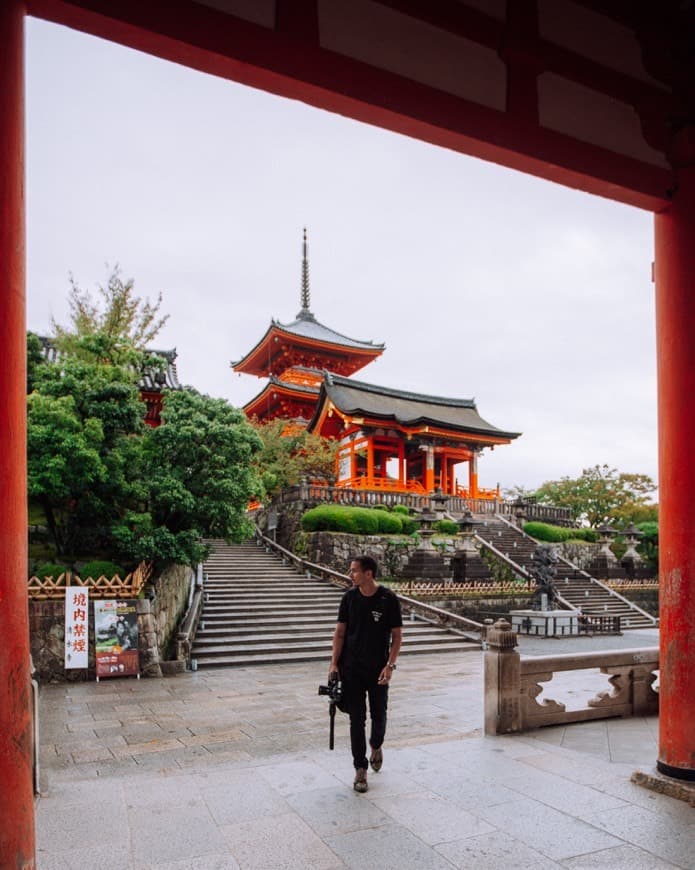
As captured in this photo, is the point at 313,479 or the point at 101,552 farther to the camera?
the point at 313,479

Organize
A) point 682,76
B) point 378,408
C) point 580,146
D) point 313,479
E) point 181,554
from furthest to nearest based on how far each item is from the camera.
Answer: point 378,408 < point 313,479 < point 181,554 < point 682,76 < point 580,146

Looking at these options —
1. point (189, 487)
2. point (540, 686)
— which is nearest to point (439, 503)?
point (189, 487)

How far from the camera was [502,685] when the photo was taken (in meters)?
6.30

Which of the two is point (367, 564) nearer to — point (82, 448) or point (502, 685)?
point (502, 685)

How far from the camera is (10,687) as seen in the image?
9.31ft

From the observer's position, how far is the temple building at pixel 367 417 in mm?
31094

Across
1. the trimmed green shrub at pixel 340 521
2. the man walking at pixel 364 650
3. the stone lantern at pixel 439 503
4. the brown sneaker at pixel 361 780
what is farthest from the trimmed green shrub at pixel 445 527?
the brown sneaker at pixel 361 780

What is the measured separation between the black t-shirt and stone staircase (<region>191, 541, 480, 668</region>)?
27.4ft

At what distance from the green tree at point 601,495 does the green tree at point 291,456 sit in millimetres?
16367

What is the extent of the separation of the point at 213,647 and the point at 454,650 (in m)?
5.31

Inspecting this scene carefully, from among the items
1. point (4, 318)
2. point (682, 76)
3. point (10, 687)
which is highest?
point (682, 76)

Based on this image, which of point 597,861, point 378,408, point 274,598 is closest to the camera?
point 597,861

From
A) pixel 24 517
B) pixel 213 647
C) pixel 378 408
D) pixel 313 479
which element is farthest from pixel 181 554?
pixel 378 408

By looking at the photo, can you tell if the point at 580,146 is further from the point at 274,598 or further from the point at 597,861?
the point at 274,598
